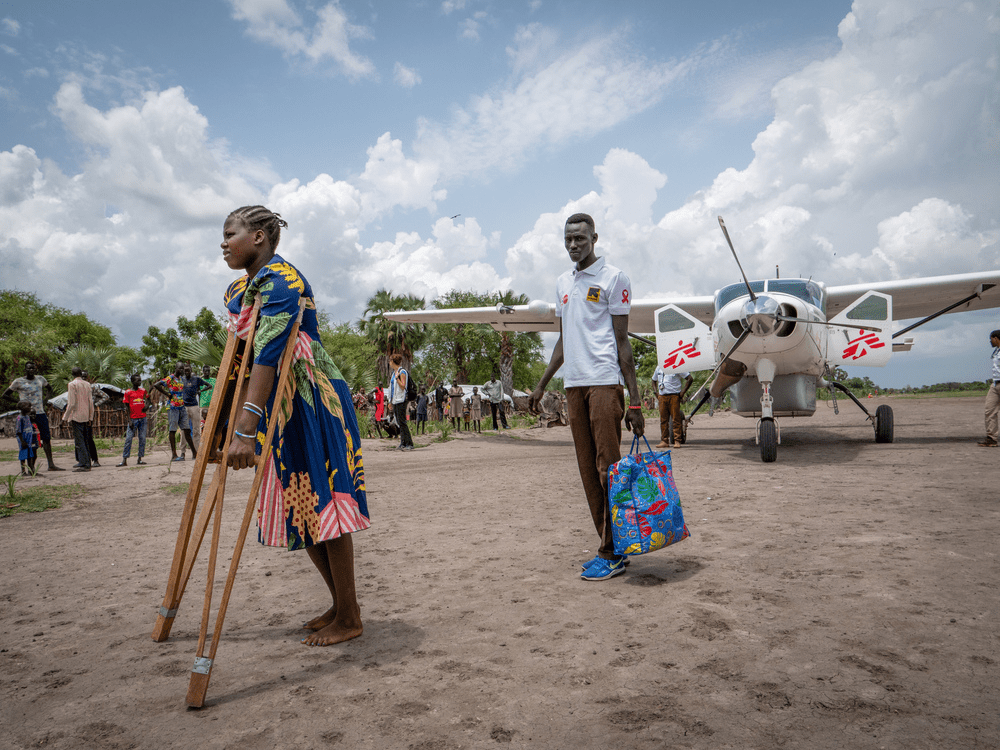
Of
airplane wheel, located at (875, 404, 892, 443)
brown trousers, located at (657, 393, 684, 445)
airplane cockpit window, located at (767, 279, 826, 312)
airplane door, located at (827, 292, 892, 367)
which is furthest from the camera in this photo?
brown trousers, located at (657, 393, 684, 445)

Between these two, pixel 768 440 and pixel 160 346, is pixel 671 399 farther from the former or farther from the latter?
pixel 160 346

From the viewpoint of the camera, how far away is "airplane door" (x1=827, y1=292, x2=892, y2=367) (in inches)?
389

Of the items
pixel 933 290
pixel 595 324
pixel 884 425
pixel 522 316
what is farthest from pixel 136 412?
pixel 933 290

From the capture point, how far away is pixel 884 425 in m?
11.1

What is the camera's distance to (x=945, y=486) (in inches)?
239

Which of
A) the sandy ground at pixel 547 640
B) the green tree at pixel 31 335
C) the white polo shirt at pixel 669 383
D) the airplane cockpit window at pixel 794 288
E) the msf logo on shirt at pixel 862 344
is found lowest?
the sandy ground at pixel 547 640

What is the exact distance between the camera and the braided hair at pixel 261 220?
271cm

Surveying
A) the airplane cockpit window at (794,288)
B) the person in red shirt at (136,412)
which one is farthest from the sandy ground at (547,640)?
the person in red shirt at (136,412)

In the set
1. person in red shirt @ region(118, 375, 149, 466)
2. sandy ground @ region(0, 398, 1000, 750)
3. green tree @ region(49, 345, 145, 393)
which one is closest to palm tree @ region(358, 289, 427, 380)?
green tree @ region(49, 345, 145, 393)

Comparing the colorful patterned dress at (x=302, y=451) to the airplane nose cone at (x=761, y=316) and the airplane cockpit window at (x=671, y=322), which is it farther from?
the airplane cockpit window at (x=671, y=322)

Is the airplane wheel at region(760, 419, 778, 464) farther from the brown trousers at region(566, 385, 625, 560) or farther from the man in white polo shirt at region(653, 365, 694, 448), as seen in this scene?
the brown trousers at region(566, 385, 625, 560)

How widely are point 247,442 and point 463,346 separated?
4691 cm

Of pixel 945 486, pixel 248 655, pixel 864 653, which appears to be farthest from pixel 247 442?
pixel 945 486

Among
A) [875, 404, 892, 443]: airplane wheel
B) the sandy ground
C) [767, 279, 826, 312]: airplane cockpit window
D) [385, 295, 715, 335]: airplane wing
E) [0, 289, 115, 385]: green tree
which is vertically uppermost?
[0, 289, 115, 385]: green tree
